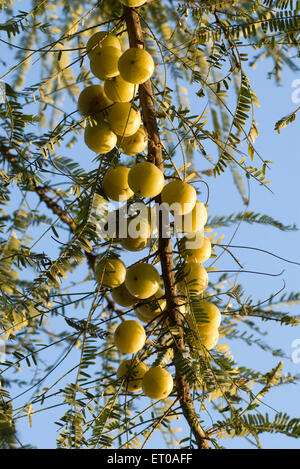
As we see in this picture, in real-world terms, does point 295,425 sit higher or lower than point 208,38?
lower

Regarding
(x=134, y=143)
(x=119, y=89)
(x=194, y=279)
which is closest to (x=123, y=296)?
(x=194, y=279)

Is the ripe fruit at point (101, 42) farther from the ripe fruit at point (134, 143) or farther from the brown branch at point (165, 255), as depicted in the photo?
the ripe fruit at point (134, 143)

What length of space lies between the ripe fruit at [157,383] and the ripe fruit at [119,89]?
0.53 metres

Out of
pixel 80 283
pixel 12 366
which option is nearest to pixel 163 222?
pixel 12 366

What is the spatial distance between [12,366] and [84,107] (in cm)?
53

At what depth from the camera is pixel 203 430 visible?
983mm

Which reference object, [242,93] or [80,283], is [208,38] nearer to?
[242,93]

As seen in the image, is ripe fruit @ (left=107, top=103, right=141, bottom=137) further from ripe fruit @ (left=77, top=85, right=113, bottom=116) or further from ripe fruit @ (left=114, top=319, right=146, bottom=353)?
ripe fruit @ (left=114, top=319, right=146, bottom=353)

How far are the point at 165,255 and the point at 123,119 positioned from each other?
0.92 ft

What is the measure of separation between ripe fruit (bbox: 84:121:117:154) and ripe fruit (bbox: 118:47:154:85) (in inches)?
4.4

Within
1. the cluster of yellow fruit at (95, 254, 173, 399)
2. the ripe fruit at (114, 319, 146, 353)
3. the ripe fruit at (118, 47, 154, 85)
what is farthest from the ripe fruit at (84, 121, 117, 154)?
the ripe fruit at (114, 319, 146, 353)

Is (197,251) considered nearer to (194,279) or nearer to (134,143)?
(194,279)

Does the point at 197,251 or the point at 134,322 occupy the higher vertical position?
the point at 197,251

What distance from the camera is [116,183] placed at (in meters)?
1.02
